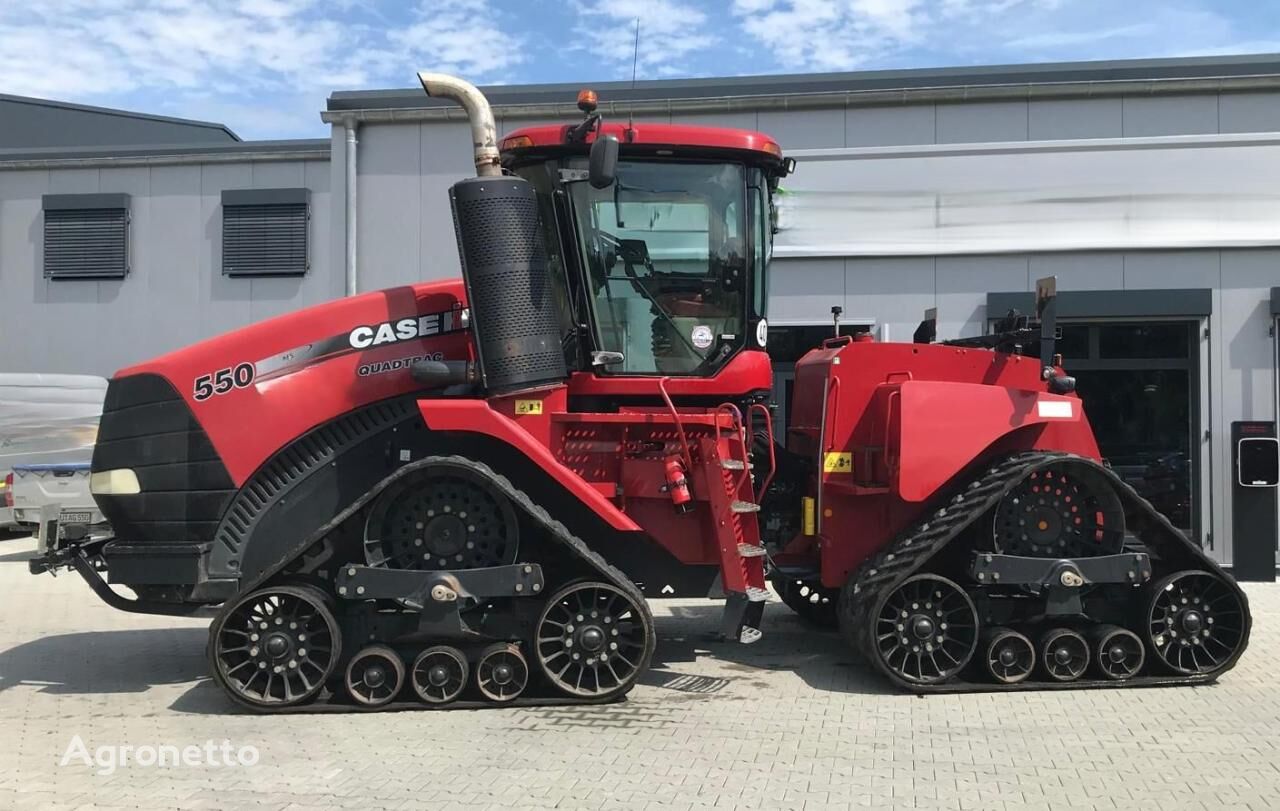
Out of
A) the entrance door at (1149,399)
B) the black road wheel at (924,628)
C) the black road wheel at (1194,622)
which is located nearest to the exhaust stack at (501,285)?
the black road wheel at (924,628)

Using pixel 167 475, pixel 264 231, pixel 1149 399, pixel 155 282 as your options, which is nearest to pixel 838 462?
pixel 167 475

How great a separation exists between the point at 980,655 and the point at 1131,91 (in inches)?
273

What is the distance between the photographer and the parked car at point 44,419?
42.2ft

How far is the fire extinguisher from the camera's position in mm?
5547

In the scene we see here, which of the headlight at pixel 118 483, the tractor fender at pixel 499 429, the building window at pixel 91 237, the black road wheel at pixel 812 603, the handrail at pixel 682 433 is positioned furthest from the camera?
the building window at pixel 91 237

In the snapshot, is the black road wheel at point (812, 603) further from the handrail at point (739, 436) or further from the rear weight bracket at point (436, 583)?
the rear weight bracket at point (436, 583)

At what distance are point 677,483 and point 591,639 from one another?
0.93 meters

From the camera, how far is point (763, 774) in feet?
14.5

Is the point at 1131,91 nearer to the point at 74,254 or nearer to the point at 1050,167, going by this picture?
the point at 1050,167

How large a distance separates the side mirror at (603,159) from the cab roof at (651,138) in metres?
0.46

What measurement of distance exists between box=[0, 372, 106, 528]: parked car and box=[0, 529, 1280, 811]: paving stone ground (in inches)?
297

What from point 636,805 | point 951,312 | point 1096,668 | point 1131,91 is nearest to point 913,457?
point 1096,668

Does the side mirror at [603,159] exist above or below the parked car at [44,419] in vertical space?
above

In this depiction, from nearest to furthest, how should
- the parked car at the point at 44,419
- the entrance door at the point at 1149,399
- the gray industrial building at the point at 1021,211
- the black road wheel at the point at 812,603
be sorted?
the black road wheel at the point at 812,603 → the gray industrial building at the point at 1021,211 → the entrance door at the point at 1149,399 → the parked car at the point at 44,419
